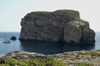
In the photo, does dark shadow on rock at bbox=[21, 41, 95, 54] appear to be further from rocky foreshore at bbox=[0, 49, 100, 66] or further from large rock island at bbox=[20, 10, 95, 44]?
rocky foreshore at bbox=[0, 49, 100, 66]

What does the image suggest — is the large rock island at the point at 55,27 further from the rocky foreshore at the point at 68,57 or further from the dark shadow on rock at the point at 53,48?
the rocky foreshore at the point at 68,57

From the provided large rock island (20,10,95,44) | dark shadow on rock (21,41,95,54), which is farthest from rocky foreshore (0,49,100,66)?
large rock island (20,10,95,44)

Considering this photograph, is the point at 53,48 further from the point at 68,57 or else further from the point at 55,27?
the point at 68,57

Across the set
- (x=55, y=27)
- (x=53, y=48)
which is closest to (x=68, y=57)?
(x=53, y=48)

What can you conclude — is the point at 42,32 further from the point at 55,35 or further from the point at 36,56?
the point at 36,56

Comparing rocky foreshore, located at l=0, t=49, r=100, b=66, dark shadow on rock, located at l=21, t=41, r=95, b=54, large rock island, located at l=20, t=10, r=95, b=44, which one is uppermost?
rocky foreshore, located at l=0, t=49, r=100, b=66

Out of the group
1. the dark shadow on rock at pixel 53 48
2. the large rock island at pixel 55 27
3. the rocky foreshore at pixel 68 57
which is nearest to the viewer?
the rocky foreshore at pixel 68 57

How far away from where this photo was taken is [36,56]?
38.8 feet

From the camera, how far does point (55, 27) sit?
15612 cm

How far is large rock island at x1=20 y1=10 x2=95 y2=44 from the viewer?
133250 mm

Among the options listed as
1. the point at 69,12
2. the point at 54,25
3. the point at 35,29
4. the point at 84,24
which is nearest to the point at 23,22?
the point at 35,29

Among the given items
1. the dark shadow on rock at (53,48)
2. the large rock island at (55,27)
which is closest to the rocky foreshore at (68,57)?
the dark shadow on rock at (53,48)

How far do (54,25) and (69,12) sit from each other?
25.6 metres

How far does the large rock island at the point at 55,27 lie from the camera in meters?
133
